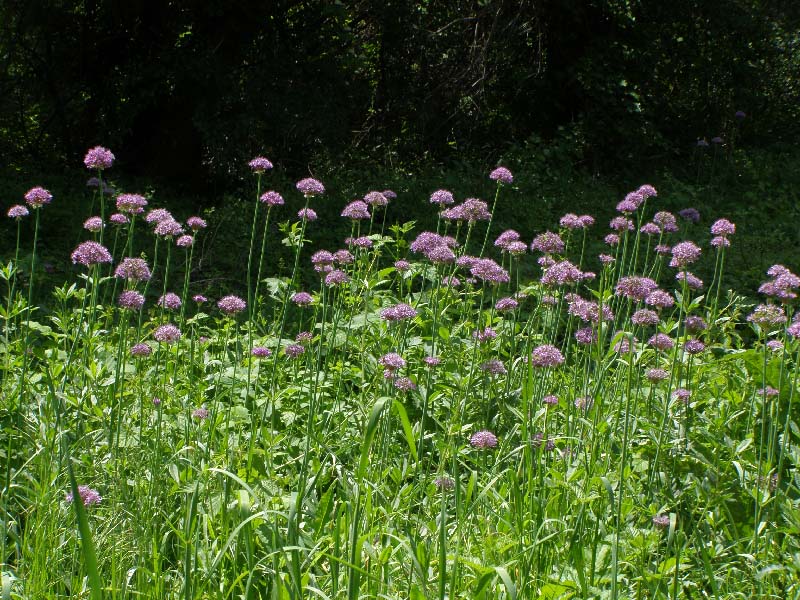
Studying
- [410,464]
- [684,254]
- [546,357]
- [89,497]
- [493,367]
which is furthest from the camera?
[410,464]

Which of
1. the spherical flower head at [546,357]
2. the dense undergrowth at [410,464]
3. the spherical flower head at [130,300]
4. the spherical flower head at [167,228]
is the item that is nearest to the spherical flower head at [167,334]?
the dense undergrowth at [410,464]

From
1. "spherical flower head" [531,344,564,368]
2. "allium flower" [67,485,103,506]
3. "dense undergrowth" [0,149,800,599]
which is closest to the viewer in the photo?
"dense undergrowth" [0,149,800,599]

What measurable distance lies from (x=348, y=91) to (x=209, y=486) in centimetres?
673

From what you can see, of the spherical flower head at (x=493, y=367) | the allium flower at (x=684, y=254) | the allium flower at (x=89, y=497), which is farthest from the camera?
the spherical flower head at (x=493, y=367)

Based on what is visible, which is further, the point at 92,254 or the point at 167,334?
the point at 167,334

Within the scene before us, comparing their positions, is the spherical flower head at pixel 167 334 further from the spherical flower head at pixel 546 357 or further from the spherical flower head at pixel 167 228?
the spherical flower head at pixel 546 357

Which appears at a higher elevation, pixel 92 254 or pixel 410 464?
pixel 92 254

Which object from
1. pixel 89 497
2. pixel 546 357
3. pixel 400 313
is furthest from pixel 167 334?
pixel 546 357

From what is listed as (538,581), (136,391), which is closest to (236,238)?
(136,391)

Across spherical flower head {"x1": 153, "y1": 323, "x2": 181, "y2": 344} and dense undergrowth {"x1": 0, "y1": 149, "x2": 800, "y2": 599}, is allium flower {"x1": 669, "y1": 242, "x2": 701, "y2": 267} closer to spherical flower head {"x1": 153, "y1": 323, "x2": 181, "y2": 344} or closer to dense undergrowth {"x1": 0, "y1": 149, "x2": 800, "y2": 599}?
dense undergrowth {"x1": 0, "y1": 149, "x2": 800, "y2": 599}

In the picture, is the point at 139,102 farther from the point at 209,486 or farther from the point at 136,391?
the point at 209,486

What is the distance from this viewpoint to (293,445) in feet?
8.63

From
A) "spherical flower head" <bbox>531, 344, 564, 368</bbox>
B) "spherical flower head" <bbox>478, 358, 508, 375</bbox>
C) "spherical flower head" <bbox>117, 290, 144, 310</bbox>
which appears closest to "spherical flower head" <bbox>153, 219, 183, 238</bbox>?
"spherical flower head" <bbox>117, 290, 144, 310</bbox>

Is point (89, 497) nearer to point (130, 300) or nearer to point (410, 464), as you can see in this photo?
point (130, 300)
